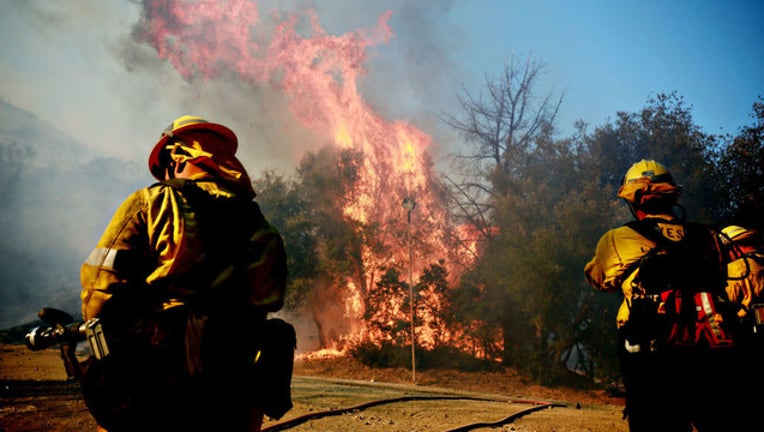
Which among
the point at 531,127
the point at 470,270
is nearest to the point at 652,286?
the point at 470,270

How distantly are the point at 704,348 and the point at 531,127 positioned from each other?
23399 millimetres

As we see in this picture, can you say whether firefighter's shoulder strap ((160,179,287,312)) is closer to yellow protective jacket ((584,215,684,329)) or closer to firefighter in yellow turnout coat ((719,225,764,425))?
yellow protective jacket ((584,215,684,329))

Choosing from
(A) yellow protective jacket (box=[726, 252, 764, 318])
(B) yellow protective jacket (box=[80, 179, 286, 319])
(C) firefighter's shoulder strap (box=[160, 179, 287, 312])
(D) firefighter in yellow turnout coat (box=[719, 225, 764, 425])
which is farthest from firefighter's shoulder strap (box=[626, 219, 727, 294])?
(B) yellow protective jacket (box=[80, 179, 286, 319])

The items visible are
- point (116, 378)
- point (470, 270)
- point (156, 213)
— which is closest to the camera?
point (116, 378)

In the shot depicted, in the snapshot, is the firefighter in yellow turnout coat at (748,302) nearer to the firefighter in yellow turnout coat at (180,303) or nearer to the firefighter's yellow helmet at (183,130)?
the firefighter in yellow turnout coat at (180,303)

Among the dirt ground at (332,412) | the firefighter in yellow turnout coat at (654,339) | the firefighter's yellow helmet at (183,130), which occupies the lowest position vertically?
the dirt ground at (332,412)

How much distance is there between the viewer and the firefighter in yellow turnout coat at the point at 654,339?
9.21ft

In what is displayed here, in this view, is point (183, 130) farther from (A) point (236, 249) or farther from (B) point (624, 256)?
(B) point (624, 256)

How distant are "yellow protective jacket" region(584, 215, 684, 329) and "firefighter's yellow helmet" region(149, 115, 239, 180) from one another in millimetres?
2681

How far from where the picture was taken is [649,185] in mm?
3494

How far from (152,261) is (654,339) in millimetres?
3109

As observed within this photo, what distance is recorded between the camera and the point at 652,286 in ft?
10.1

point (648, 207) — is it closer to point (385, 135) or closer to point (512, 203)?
point (512, 203)

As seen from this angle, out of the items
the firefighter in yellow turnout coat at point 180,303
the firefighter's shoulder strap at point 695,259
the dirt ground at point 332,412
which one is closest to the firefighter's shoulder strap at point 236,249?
the firefighter in yellow turnout coat at point 180,303
